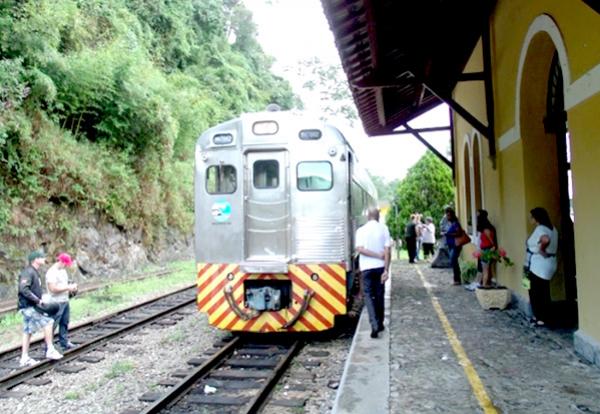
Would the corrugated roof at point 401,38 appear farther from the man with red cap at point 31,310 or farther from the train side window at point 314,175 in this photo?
the man with red cap at point 31,310

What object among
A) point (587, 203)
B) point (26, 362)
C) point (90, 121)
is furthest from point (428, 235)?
point (26, 362)

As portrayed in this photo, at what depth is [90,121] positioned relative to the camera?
16.4 metres

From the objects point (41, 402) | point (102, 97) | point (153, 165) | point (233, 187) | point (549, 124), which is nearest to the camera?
point (41, 402)

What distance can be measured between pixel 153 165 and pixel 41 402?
13492mm

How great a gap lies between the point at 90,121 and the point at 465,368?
14.4 meters

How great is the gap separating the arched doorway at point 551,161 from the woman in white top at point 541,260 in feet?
1.78

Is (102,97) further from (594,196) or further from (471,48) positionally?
(594,196)

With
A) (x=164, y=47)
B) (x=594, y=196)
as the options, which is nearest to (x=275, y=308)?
(x=594, y=196)

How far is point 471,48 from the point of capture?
11477 mm

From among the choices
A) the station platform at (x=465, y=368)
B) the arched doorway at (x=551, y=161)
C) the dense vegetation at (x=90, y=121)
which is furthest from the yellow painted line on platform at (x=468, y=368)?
the dense vegetation at (x=90, y=121)

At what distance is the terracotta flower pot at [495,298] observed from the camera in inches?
328

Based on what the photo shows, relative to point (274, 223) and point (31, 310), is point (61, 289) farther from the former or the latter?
point (274, 223)

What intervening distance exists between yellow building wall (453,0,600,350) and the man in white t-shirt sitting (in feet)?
7.06

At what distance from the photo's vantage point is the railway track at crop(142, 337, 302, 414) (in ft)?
17.5
